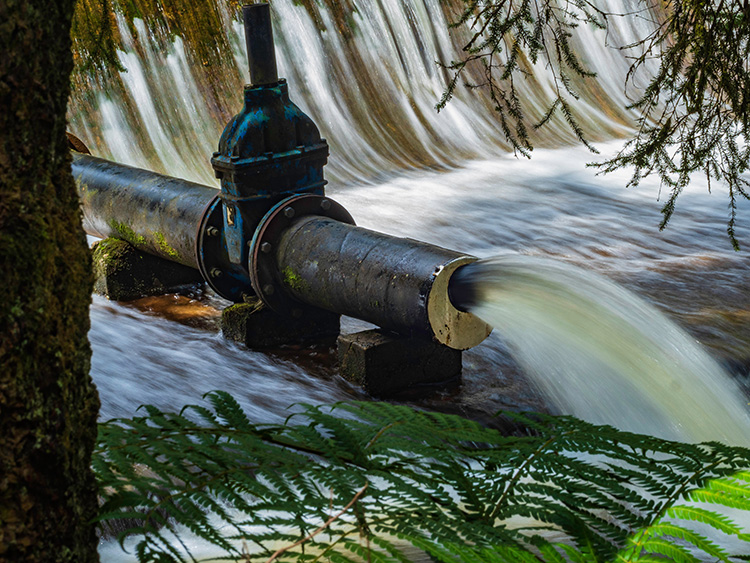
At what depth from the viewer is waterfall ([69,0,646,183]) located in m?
9.38

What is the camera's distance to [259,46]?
493 cm

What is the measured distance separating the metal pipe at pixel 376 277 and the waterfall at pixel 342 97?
4816 millimetres

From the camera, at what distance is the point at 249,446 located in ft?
5.00

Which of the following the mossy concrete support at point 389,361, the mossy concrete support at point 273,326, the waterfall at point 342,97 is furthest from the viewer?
the waterfall at point 342,97

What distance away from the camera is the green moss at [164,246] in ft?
18.4

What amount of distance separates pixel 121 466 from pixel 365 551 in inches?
17.0

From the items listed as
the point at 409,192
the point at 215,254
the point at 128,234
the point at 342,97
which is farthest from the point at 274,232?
the point at 342,97

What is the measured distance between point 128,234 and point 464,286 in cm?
280

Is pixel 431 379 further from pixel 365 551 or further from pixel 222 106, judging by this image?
pixel 222 106

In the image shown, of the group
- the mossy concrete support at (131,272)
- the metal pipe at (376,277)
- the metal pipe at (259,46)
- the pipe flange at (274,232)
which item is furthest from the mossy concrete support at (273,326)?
the metal pipe at (259,46)

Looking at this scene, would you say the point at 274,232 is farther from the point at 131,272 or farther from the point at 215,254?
the point at 131,272

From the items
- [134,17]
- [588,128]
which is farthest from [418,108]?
[134,17]

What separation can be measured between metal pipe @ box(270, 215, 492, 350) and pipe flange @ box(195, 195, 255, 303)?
50cm

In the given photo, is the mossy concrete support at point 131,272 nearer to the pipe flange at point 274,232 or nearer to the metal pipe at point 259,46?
the pipe flange at point 274,232
